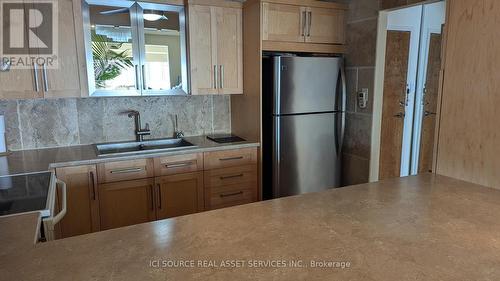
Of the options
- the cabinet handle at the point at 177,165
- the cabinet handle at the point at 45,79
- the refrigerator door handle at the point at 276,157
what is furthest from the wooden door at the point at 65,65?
the refrigerator door handle at the point at 276,157

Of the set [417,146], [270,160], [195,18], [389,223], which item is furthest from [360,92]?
[389,223]

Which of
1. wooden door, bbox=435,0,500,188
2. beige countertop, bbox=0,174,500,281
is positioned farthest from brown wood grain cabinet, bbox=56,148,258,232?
wooden door, bbox=435,0,500,188

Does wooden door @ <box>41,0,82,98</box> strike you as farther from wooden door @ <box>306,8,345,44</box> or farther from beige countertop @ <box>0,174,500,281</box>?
wooden door @ <box>306,8,345,44</box>

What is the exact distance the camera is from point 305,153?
3.03 metres

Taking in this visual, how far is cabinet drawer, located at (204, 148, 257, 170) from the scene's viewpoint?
2785mm

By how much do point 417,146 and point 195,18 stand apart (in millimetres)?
2734

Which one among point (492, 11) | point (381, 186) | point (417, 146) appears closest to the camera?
point (492, 11)

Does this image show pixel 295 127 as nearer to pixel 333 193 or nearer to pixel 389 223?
pixel 333 193

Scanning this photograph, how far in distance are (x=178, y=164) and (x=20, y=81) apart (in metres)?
1.21

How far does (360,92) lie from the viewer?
3018 mm

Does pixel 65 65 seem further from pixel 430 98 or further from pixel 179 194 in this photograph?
pixel 430 98

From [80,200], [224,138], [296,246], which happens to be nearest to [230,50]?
[224,138]

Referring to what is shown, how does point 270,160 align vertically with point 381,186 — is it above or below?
below

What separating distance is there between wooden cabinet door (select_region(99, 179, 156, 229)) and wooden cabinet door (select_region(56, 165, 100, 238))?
60 mm
